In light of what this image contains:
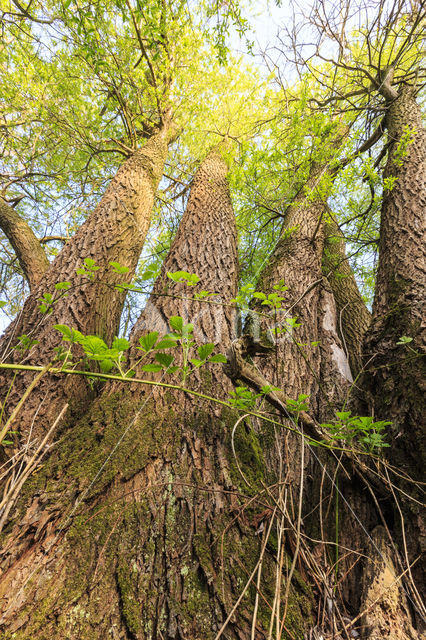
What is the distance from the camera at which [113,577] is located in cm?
81

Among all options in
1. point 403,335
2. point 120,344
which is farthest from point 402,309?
point 120,344

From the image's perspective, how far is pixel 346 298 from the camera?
11.6 ft

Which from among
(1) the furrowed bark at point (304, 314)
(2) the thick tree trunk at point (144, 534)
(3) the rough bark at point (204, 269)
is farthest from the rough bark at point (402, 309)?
(3) the rough bark at point (204, 269)

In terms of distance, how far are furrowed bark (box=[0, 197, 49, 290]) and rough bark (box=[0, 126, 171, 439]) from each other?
98 centimetres

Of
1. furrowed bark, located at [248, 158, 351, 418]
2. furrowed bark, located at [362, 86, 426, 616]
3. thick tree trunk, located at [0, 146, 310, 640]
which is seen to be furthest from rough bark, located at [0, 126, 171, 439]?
furrowed bark, located at [362, 86, 426, 616]

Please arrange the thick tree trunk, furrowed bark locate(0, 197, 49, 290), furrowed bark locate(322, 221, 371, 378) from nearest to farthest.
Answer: the thick tree trunk < furrowed bark locate(322, 221, 371, 378) < furrowed bark locate(0, 197, 49, 290)

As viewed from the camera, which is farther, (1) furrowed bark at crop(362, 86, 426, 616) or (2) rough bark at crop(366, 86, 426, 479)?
(2) rough bark at crop(366, 86, 426, 479)

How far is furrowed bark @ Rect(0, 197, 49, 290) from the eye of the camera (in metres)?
3.17

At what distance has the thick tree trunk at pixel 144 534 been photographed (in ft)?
2.45

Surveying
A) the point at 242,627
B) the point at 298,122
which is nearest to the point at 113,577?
the point at 242,627

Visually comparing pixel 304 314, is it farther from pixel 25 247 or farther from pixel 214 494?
pixel 25 247

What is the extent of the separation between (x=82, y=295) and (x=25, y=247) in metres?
1.75

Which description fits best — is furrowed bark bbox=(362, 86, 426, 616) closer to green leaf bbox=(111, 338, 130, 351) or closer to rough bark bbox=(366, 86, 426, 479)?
rough bark bbox=(366, 86, 426, 479)

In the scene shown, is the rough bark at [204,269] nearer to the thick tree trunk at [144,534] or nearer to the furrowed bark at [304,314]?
the furrowed bark at [304,314]
